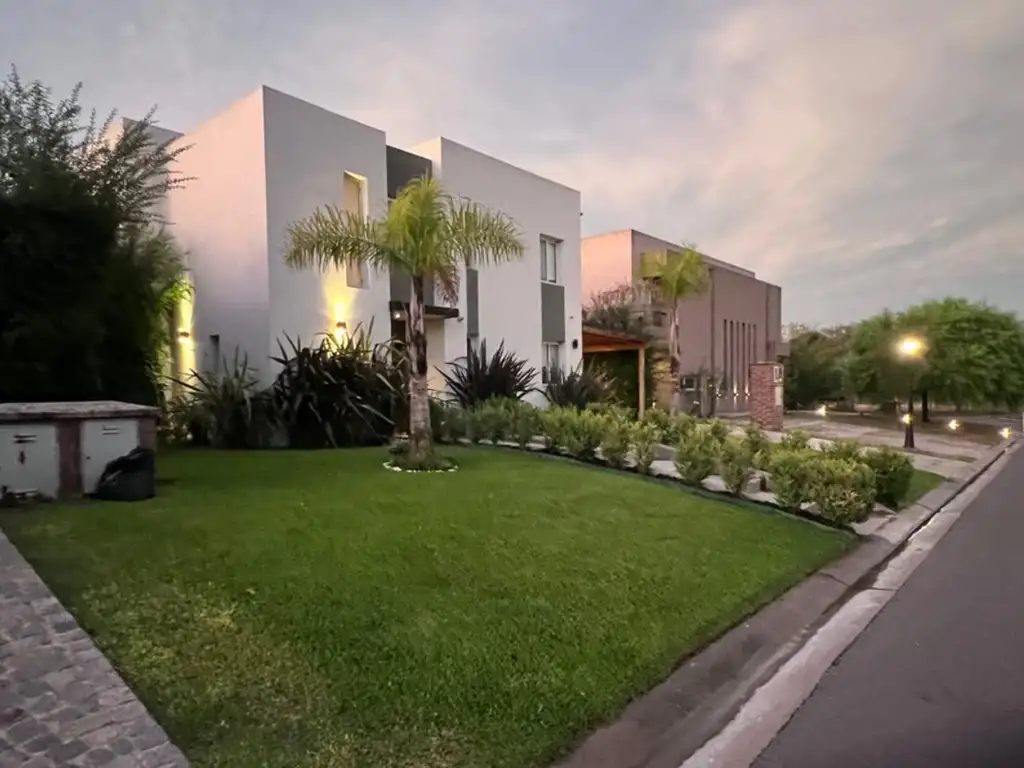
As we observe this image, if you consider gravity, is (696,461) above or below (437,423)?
below

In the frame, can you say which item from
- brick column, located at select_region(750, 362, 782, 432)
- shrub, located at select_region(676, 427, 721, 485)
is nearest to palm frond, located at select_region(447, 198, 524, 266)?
shrub, located at select_region(676, 427, 721, 485)

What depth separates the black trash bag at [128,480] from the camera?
710 cm

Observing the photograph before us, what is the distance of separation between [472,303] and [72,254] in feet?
30.5

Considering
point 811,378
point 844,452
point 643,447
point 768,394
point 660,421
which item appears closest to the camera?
point 844,452

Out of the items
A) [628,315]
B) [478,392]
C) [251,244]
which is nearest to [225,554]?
[251,244]

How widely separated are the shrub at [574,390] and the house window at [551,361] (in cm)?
27

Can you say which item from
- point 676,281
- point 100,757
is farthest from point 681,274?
point 100,757

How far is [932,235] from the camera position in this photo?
21.7 metres

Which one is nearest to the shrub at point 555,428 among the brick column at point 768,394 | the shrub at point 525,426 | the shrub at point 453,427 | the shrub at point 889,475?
the shrub at point 525,426

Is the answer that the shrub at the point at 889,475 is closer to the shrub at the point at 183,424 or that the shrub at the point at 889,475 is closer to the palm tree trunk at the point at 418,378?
the palm tree trunk at the point at 418,378

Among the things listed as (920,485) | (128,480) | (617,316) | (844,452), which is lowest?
(920,485)

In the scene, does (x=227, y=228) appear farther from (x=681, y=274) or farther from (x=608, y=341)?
(x=608, y=341)

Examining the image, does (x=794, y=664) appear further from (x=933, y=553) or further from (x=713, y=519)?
(x=933, y=553)

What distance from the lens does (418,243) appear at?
30.5 feet
